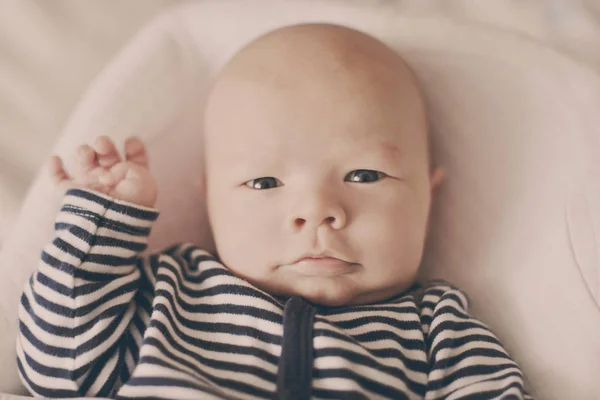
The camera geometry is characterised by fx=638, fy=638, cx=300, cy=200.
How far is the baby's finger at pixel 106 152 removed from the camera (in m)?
0.80

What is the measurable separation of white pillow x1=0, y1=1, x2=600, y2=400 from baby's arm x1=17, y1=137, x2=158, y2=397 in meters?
0.08

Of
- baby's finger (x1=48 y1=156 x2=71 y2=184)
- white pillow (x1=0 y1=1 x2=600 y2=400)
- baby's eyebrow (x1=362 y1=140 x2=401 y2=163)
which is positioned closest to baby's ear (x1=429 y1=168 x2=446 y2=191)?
white pillow (x1=0 y1=1 x2=600 y2=400)

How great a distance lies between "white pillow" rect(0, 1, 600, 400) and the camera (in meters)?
0.78

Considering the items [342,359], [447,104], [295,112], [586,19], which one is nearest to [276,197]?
[295,112]

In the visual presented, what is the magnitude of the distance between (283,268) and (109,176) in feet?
0.81

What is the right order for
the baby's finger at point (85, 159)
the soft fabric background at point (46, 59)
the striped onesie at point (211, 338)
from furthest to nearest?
the soft fabric background at point (46, 59)
the baby's finger at point (85, 159)
the striped onesie at point (211, 338)

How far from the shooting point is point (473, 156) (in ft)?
2.93

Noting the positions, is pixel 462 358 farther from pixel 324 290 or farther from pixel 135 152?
pixel 135 152

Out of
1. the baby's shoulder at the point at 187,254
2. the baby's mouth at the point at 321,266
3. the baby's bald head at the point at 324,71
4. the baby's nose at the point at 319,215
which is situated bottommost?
the baby's mouth at the point at 321,266

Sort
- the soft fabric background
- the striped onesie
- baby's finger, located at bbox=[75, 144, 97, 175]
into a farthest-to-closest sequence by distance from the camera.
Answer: the soft fabric background → baby's finger, located at bbox=[75, 144, 97, 175] → the striped onesie

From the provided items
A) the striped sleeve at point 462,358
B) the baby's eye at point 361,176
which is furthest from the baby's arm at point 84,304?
the striped sleeve at point 462,358

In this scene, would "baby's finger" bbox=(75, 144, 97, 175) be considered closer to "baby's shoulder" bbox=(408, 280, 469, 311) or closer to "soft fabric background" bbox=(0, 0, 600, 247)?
"soft fabric background" bbox=(0, 0, 600, 247)

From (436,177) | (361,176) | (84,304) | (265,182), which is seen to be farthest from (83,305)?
(436,177)

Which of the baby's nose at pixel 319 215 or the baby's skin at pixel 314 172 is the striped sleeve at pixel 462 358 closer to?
the baby's skin at pixel 314 172
